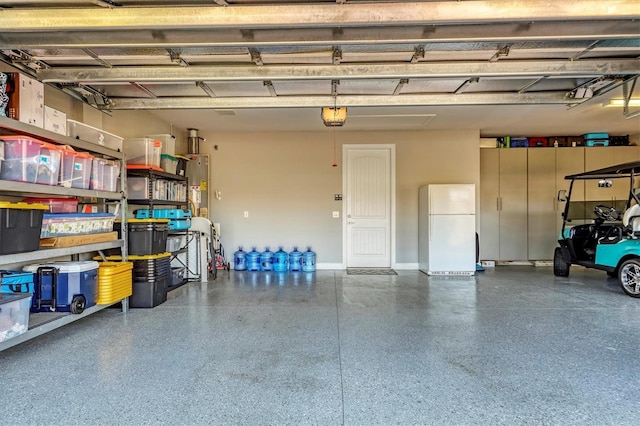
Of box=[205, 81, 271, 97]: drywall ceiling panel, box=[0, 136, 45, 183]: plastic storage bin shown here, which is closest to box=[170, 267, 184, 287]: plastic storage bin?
box=[0, 136, 45, 183]: plastic storage bin

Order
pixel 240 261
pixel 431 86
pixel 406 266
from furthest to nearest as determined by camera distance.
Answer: pixel 406 266 → pixel 240 261 → pixel 431 86

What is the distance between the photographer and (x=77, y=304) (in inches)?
120

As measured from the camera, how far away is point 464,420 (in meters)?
1.80

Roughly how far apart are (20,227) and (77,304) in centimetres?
89

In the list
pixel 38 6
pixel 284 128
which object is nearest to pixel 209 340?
pixel 38 6

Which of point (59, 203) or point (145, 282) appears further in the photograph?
Answer: point (145, 282)

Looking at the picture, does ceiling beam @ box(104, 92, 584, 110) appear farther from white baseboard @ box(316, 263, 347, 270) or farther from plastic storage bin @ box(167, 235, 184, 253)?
white baseboard @ box(316, 263, 347, 270)

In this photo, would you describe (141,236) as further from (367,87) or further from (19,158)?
(367,87)

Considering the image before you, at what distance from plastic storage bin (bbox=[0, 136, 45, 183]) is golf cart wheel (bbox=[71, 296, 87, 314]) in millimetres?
1094

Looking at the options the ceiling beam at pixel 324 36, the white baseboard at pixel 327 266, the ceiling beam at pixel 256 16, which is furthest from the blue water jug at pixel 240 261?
the ceiling beam at pixel 256 16

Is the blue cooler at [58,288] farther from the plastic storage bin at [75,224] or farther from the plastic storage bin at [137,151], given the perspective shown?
the plastic storage bin at [137,151]

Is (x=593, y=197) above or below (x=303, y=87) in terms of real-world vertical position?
below

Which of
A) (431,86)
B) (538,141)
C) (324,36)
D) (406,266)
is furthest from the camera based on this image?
(538,141)

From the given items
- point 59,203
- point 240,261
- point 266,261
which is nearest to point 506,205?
A: point 266,261
